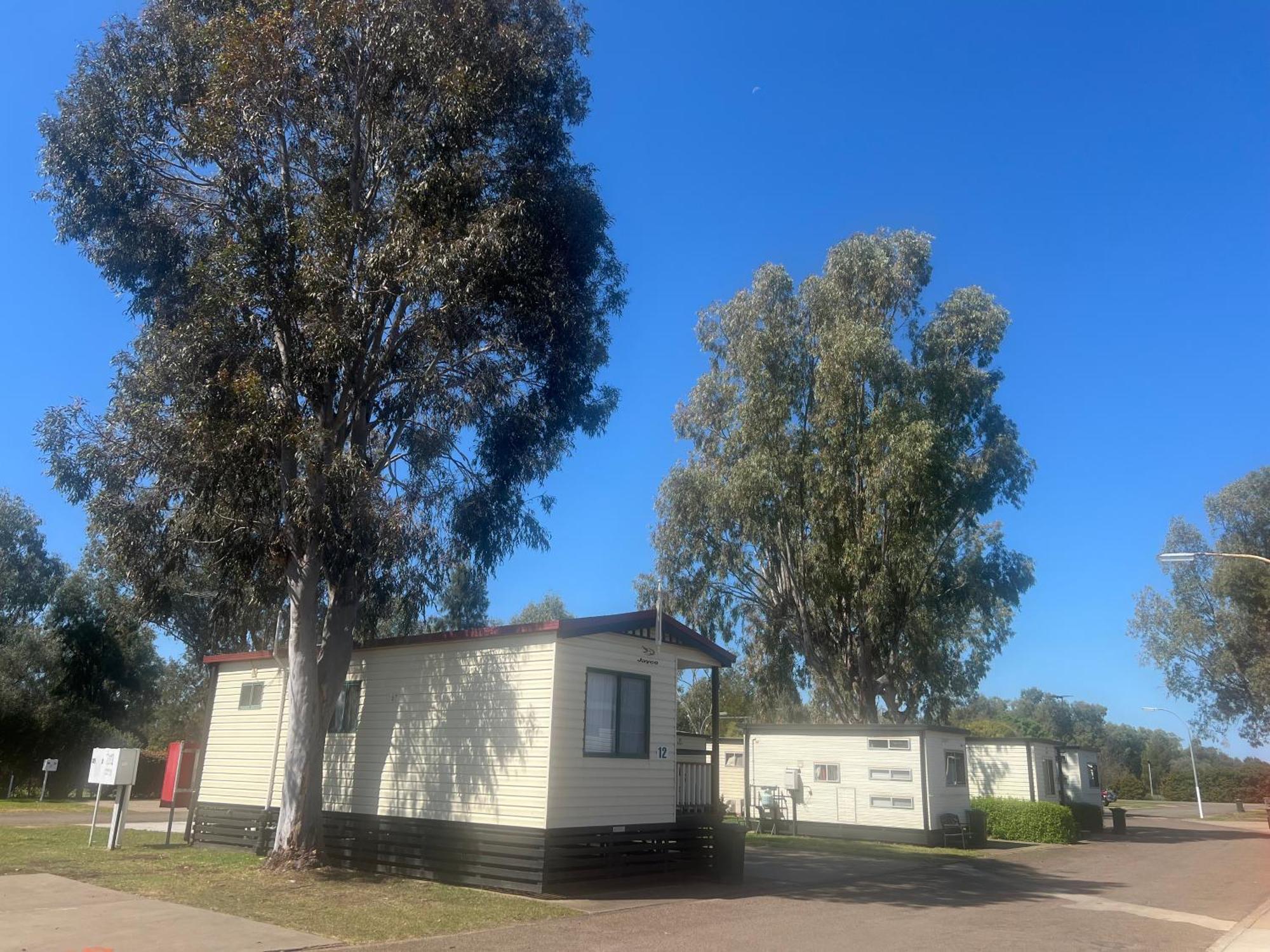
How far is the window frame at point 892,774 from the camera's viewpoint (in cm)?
2475

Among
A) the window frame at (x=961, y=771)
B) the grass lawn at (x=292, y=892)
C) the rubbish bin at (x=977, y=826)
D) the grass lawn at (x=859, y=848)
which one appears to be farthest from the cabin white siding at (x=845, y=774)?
the grass lawn at (x=292, y=892)

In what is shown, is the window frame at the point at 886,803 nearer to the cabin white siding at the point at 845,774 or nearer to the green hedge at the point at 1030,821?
the cabin white siding at the point at 845,774

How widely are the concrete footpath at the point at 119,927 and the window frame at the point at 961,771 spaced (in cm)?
2045

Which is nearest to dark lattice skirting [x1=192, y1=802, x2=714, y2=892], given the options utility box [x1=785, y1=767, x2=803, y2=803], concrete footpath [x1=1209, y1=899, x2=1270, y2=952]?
concrete footpath [x1=1209, y1=899, x2=1270, y2=952]

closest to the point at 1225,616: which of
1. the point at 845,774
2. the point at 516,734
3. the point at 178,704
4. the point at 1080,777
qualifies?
the point at 1080,777

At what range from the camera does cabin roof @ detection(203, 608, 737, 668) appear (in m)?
13.7

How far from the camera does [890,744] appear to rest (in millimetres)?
25297

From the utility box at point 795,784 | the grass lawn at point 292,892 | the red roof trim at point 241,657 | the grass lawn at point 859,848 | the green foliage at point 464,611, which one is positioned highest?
the green foliage at point 464,611

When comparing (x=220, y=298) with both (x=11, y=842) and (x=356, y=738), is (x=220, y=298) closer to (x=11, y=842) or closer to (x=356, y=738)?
(x=356, y=738)

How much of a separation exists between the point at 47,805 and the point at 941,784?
29.0m

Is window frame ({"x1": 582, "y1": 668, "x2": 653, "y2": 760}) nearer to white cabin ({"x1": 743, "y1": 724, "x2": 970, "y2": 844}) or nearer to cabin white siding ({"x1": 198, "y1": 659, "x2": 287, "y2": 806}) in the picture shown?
cabin white siding ({"x1": 198, "y1": 659, "x2": 287, "y2": 806})

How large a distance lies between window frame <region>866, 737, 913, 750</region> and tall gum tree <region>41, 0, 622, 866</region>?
46.2 ft

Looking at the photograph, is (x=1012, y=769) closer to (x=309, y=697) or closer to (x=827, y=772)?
(x=827, y=772)

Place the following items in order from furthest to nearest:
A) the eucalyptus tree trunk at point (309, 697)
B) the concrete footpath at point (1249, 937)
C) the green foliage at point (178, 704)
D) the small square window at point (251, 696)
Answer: the green foliage at point (178, 704) < the small square window at point (251, 696) < the eucalyptus tree trunk at point (309, 697) < the concrete footpath at point (1249, 937)
